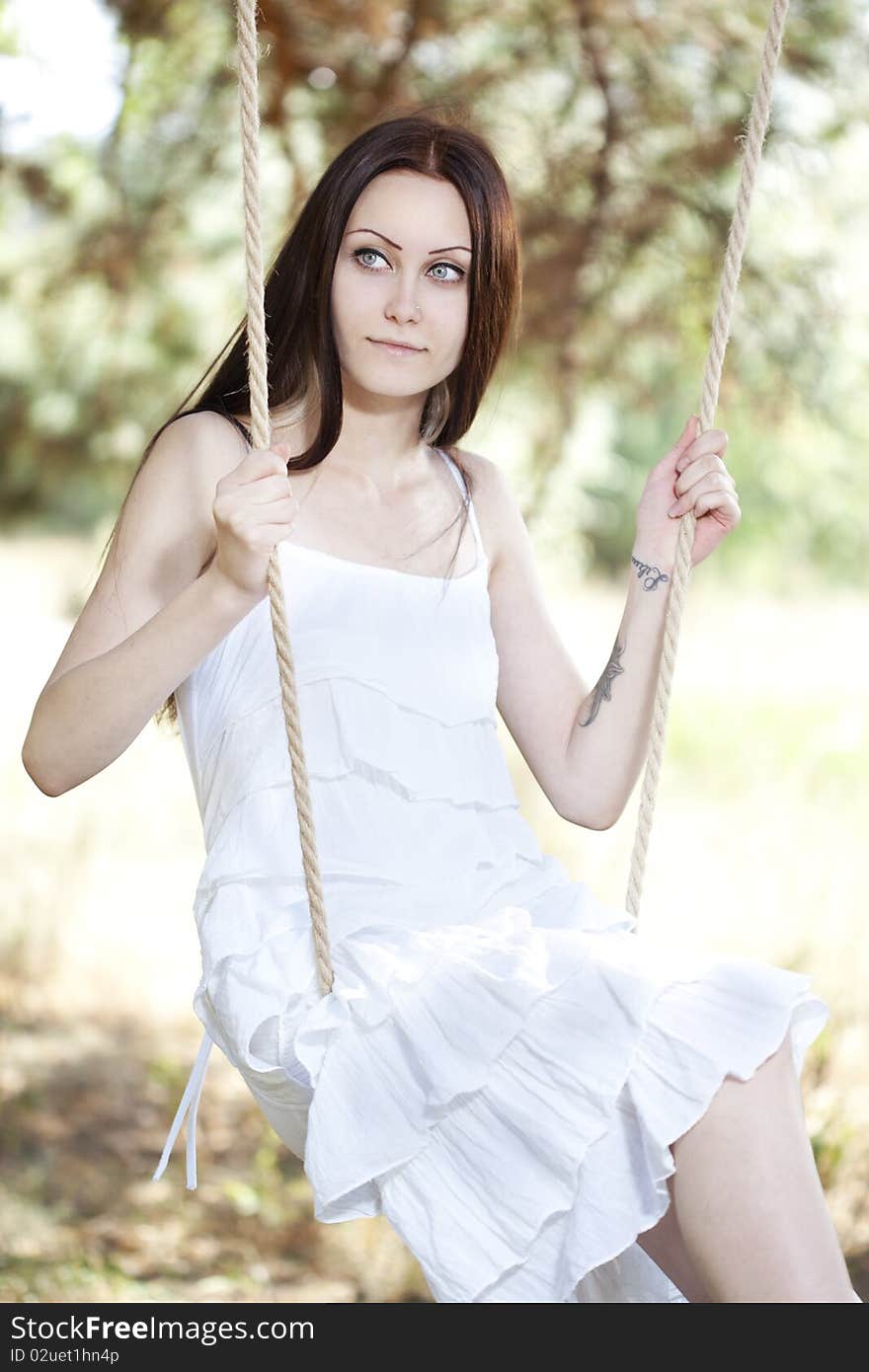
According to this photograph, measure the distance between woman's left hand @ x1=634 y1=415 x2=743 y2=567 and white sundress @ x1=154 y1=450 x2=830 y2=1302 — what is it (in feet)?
0.63

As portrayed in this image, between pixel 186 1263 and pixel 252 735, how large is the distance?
1.84 meters

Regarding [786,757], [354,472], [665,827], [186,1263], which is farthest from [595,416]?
[354,472]

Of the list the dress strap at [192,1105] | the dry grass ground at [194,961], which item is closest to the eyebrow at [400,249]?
the dress strap at [192,1105]

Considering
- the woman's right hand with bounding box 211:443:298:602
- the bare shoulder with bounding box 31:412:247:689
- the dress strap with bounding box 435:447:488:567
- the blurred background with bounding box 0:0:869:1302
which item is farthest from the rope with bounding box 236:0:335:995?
the blurred background with bounding box 0:0:869:1302

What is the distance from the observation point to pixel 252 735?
1505 millimetres

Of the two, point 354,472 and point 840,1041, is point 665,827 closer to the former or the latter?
point 840,1041

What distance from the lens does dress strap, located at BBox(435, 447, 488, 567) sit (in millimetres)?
1675

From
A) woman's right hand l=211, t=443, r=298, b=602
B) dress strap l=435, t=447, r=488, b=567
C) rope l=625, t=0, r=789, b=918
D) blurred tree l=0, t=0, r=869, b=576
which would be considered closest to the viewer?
woman's right hand l=211, t=443, r=298, b=602

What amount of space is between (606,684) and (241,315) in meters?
2.17

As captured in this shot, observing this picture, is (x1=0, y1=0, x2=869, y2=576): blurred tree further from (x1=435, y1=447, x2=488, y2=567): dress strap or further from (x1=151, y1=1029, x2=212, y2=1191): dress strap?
(x1=151, y1=1029, x2=212, y2=1191): dress strap

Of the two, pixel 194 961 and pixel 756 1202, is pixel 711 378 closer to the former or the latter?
pixel 756 1202

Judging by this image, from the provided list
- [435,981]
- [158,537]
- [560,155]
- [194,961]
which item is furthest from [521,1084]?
[194,961]

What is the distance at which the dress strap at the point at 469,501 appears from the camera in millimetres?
1675

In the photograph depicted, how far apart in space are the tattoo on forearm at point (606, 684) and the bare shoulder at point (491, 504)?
0.19 metres
